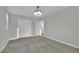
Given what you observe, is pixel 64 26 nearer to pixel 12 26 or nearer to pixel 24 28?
pixel 24 28

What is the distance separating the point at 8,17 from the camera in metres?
2.29

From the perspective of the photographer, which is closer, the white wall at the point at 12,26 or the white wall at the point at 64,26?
the white wall at the point at 12,26

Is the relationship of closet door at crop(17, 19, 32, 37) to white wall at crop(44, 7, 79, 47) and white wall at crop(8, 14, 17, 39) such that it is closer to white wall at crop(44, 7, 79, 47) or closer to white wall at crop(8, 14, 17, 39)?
white wall at crop(8, 14, 17, 39)

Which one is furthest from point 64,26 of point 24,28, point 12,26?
point 12,26

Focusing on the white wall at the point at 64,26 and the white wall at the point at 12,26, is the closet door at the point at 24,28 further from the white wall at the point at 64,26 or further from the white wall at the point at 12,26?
the white wall at the point at 64,26

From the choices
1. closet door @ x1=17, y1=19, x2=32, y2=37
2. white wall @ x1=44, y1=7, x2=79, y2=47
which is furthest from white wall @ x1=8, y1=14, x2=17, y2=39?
white wall @ x1=44, y1=7, x2=79, y2=47

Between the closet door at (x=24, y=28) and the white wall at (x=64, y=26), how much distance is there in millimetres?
612

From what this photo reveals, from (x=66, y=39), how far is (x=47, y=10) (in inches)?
52.1

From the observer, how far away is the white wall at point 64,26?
237 centimetres

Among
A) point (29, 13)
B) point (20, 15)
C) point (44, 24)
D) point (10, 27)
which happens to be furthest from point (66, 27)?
point (10, 27)

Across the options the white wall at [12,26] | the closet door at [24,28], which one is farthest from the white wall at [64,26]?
the white wall at [12,26]

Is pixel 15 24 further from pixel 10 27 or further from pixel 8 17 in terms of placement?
pixel 8 17
